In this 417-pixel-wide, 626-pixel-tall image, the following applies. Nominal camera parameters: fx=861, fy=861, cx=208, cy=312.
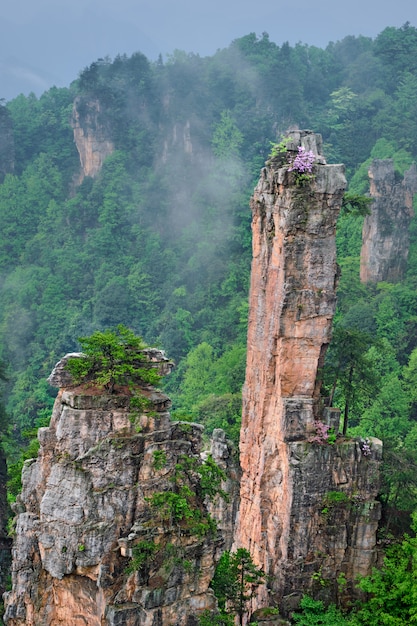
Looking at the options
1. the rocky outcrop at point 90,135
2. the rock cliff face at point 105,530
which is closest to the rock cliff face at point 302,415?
the rock cliff face at point 105,530

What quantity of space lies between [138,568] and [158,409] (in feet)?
11.3

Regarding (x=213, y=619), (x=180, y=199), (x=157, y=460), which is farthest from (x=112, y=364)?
(x=180, y=199)

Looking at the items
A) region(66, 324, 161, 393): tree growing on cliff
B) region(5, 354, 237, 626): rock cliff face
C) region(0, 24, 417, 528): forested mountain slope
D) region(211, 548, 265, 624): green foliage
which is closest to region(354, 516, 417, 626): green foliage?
region(211, 548, 265, 624): green foliage

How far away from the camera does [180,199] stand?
71688mm

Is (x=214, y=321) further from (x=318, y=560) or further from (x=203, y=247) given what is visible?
(x=318, y=560)

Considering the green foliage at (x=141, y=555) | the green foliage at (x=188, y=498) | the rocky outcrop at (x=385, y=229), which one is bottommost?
the green foliage at (x=141, y=555)

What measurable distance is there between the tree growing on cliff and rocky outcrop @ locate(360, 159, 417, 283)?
1224 inches

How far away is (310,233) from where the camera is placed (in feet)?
79.1

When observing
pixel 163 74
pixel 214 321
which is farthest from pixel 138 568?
pixel 163 74

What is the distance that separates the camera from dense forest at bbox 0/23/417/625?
171ft

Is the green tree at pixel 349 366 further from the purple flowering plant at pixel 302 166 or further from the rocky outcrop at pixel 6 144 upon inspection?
the rocky outcrop at pixel 6 144

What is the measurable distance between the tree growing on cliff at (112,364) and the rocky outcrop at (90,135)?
54.1m

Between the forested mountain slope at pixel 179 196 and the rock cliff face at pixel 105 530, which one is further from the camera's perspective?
the forested mountain slope at pixel 179 196

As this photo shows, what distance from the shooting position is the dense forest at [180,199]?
5225cm
